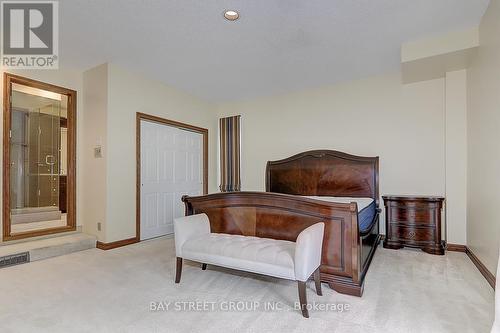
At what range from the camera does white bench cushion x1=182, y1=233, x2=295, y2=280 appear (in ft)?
6.82

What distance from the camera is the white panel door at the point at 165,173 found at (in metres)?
4.45

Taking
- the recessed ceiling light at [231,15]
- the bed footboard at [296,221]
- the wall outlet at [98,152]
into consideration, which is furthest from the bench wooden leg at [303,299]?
the wall outlet at [98,152]

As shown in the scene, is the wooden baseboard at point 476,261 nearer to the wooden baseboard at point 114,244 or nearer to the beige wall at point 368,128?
the beige wall at point 368,128

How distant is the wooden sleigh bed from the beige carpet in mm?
226

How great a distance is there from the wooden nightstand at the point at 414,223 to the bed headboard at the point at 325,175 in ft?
1.19

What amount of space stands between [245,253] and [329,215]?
2.66 ft

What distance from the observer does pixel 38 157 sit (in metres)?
5.21

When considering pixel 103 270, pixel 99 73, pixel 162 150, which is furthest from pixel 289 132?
pixel 103 270

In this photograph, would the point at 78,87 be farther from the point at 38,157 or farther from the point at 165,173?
the point at 38,157

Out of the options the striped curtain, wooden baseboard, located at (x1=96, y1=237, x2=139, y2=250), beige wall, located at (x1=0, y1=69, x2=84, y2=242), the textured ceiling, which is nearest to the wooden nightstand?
the textured ceiling

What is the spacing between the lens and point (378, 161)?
410 centimetres

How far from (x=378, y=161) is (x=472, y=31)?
1883 mm

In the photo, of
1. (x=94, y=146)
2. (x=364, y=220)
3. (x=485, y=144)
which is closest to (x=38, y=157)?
(x=94, y=146)

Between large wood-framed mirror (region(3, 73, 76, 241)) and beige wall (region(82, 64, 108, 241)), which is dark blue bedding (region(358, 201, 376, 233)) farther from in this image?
large wood-framed mirror (region(3, 73, 76, 241))
